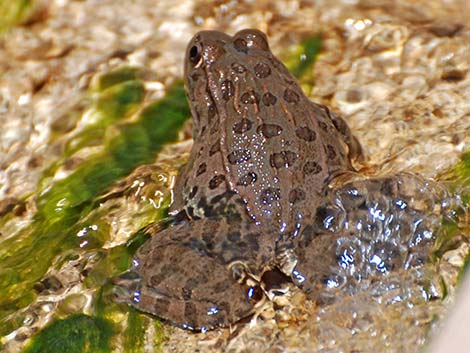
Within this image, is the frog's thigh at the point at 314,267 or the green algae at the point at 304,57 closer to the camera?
the frog's thigh at the point at 314,267

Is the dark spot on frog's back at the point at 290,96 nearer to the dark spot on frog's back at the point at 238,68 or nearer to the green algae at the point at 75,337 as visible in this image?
the dark spot on frog's back at the point at 238,68

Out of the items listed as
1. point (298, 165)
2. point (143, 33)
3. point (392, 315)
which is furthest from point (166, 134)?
point (392, 315)

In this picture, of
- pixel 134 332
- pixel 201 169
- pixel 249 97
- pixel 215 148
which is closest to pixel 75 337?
pixel 134 332

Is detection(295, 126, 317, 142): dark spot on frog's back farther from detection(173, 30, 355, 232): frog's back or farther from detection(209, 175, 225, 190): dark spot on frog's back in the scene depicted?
detection(209, 175, 225, 190): dark spot on frog's back

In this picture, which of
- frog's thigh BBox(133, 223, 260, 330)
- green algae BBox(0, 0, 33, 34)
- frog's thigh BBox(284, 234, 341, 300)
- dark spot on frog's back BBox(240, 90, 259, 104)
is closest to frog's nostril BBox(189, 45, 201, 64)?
dark spot on frog's back BBox(240, 90, 259, 104)

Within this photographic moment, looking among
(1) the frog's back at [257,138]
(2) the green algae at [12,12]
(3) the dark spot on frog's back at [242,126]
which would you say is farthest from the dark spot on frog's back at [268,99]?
(2) the green algae at [12,12]

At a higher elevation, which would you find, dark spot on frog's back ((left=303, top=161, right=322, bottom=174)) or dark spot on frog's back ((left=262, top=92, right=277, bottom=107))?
dark spot on frog's back ((left=262, top=92, right=277, bottom=107))
